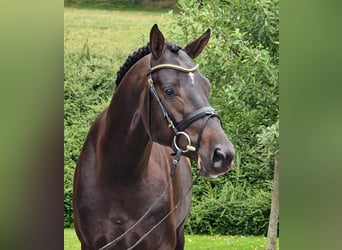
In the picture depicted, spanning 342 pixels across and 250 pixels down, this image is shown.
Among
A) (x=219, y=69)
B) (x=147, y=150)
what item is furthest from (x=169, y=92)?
(x=219, y=69)

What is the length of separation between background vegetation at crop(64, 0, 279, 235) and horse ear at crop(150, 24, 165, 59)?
109cm

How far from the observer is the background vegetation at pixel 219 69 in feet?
13.3

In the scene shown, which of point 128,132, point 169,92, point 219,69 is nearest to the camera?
point 169,92

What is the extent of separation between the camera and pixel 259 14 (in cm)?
411

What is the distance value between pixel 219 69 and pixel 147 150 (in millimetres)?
1162

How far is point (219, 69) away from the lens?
4016 mm

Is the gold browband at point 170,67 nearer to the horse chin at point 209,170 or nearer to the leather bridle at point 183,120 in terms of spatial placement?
the leather bridle at point 183,120

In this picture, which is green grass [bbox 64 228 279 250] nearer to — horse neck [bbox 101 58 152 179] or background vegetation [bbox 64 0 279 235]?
background vegetation [bbox 64 0 279 235]

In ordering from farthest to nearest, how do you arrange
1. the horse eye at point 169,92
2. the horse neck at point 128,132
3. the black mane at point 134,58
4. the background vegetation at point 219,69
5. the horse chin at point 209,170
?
the background vegetation at point 219,69 < the black mane at point 134,58 < the horse neck at point 128,132 < the horse eye at point 169,92 < the horse chin at point 209,170

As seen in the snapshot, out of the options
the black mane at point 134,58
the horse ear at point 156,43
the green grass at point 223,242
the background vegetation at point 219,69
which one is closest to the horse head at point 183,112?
the horse ear at point 156,43

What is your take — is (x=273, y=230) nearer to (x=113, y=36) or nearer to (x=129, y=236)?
(x=129, y=236)

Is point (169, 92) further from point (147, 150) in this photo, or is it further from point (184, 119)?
point (147, 150)
